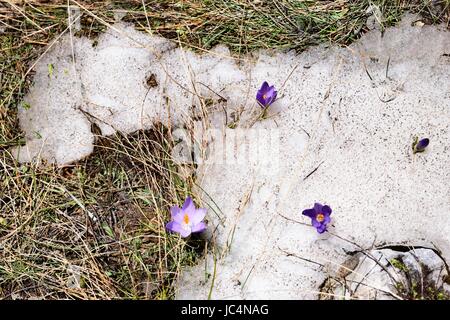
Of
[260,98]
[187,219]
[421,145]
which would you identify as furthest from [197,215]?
[421,145]

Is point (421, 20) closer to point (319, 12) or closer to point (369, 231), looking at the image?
point (319, 12)

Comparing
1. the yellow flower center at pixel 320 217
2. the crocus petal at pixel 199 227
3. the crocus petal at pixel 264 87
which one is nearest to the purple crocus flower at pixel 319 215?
the yellow flower center at pixel 320 217

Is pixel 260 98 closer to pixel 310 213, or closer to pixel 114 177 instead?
pixel 310 213

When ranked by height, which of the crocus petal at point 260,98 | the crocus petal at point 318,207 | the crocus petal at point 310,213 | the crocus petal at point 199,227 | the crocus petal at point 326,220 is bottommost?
the crocus petal at point 199,227

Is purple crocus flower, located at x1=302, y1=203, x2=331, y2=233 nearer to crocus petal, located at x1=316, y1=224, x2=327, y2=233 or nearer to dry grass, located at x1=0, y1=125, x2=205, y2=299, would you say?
crocus petal, located at x1=316, y1=224, x2=327, y2=233

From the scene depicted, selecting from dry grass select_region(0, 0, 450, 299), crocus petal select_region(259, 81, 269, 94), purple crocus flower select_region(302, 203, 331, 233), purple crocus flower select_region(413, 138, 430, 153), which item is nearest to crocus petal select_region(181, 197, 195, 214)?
dry grass select_region(0, 0, 450, 299)

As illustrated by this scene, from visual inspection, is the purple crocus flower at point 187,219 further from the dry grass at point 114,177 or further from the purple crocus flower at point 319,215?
the purple crocus flower at point 319,215
